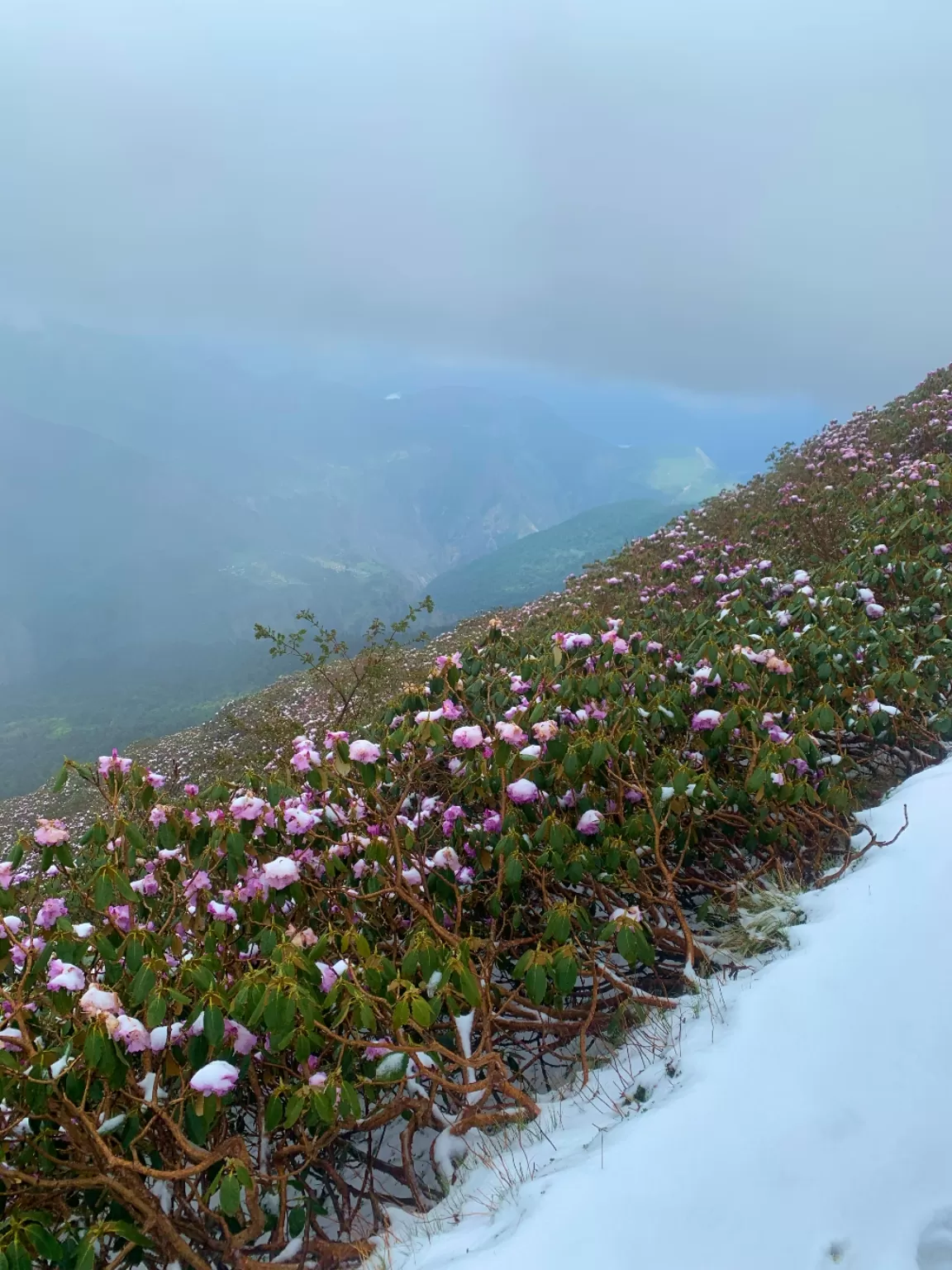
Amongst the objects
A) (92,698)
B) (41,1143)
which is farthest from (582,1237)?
(92,698)

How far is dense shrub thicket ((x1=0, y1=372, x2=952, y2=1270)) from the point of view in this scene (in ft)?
6.89

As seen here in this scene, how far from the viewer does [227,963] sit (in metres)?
2.79

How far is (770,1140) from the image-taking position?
1715 mm

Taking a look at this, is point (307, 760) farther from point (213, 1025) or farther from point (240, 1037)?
point (213, 1025)

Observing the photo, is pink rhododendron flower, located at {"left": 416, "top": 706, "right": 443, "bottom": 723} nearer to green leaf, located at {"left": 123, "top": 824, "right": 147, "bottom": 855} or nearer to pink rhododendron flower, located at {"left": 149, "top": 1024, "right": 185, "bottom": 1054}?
green leaf, located at {"left": 123, "top": 824, "right": 147, "bottom": 855}

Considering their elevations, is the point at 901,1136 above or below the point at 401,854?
below

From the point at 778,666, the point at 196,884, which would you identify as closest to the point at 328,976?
the point at 196,884

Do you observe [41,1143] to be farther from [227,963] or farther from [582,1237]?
[582,1237]

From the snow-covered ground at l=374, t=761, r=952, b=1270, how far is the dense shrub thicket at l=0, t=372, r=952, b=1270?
12.4 inches

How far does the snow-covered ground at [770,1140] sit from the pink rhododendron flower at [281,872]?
1.32m

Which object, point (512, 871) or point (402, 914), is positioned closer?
point (512, 871)

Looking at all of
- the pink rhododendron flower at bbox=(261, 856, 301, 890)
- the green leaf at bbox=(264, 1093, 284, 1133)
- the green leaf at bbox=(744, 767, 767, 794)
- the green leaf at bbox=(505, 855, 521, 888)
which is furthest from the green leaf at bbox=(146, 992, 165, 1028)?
the green leaf at bbox=(744, 767, 767, 794)

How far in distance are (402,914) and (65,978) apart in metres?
1.72

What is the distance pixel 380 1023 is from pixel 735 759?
2700 mm
